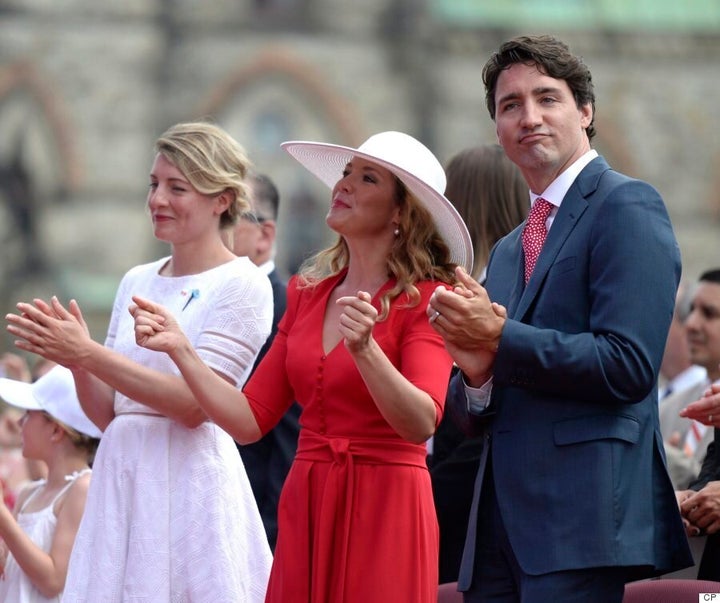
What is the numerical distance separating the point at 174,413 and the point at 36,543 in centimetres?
141

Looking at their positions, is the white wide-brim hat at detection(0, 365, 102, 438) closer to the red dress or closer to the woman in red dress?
the woman in red dress

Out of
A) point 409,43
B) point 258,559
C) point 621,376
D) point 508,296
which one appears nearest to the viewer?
point 621,376

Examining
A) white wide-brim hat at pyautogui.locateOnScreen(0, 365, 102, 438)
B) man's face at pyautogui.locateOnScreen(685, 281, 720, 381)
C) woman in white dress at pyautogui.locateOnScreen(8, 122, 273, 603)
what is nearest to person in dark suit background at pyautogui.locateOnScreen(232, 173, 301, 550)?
woman in white dress at pyautogui.locateOnScreen(8, 122, 273, 603)

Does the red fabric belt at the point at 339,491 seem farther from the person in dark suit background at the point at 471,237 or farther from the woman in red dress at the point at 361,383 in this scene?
the person in dark suit background at the point at 471,237

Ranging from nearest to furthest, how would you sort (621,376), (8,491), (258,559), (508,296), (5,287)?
(621,376), (508,296), (258,559), (8,491), (5,287)

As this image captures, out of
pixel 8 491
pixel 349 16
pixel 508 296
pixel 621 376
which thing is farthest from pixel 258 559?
pixel 349 16

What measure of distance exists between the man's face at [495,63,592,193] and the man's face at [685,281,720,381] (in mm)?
3052

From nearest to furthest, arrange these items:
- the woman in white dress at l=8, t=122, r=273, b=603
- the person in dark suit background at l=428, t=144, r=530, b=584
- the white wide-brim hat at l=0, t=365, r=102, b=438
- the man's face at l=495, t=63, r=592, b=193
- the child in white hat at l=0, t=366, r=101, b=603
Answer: the man's face at l=495, t=63, r=592, b=193, the woman in white dress at l=8, t=122, r=273, b=603, the person in dark suit background at l=428, t=144, r=530, b=584, the child in white hat at l=0, t=366, r=101, b=603, the white wide-brim hat at l=0, t=365, r=102, b=438

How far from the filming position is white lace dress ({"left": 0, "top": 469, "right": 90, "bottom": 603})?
5074 millimetres

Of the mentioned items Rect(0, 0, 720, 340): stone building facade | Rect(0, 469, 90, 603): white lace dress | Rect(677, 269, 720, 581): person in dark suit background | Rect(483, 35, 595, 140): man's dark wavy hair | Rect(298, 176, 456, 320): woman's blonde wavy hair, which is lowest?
Rect(0, 469, 90, 603): white lace dress

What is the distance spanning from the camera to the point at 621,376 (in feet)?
10.3

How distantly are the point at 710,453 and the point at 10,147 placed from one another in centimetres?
1564

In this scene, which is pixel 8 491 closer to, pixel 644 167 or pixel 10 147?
pixel 10 147

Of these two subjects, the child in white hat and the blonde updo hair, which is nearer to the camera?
the blonde updo hair
